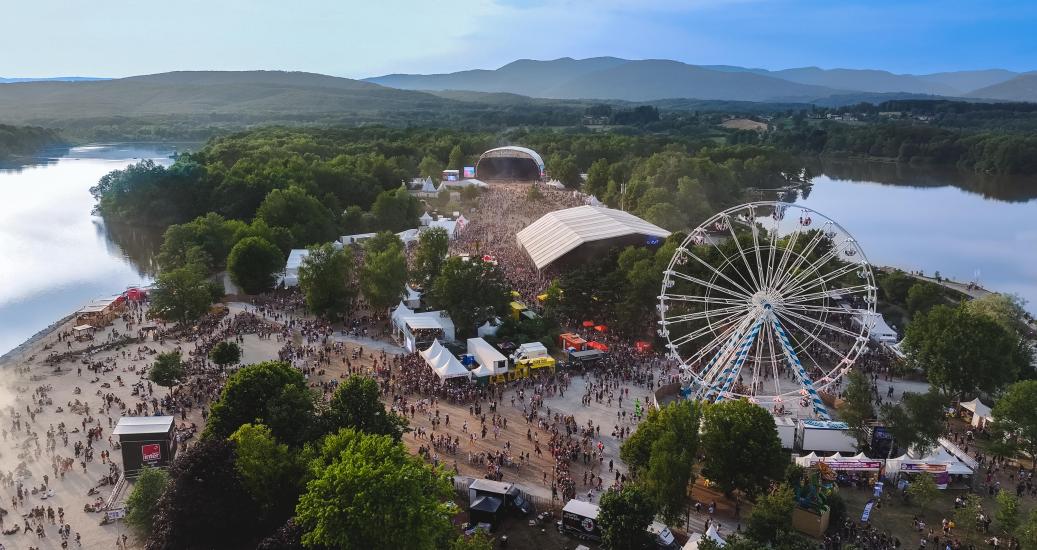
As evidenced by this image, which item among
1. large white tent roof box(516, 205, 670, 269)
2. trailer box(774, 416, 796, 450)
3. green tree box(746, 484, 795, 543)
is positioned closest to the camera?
green tree box(746, 484, 795, 543)

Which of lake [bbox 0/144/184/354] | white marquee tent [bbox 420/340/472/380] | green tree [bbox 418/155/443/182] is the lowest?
lake [bbox 0/144/184/354]

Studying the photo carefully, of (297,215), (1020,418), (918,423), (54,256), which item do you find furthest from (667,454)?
(54,256)

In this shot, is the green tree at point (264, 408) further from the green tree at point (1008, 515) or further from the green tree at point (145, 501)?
the green tree at point (1008, 515)

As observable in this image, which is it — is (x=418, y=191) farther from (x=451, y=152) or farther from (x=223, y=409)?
(x=223, y=409)

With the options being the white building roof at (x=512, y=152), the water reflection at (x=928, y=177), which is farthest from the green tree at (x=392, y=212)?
the water reflection at (x=928, y=177)

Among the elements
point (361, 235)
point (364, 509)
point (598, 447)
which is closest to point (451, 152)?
point (361, 235)

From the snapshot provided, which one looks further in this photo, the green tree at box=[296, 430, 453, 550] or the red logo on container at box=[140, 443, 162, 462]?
the red logo on container at box=[140, 443, 162, 462]

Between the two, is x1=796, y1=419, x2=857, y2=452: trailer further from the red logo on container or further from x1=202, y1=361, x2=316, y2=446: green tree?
the red logo on container

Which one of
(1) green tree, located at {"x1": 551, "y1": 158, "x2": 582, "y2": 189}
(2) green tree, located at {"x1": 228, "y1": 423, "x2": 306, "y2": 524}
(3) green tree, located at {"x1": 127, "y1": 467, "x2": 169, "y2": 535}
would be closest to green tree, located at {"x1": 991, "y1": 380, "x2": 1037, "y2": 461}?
(2) green tree, located at {"x1": 228, "y1": 423, "x2": 306, "y2": 524}
